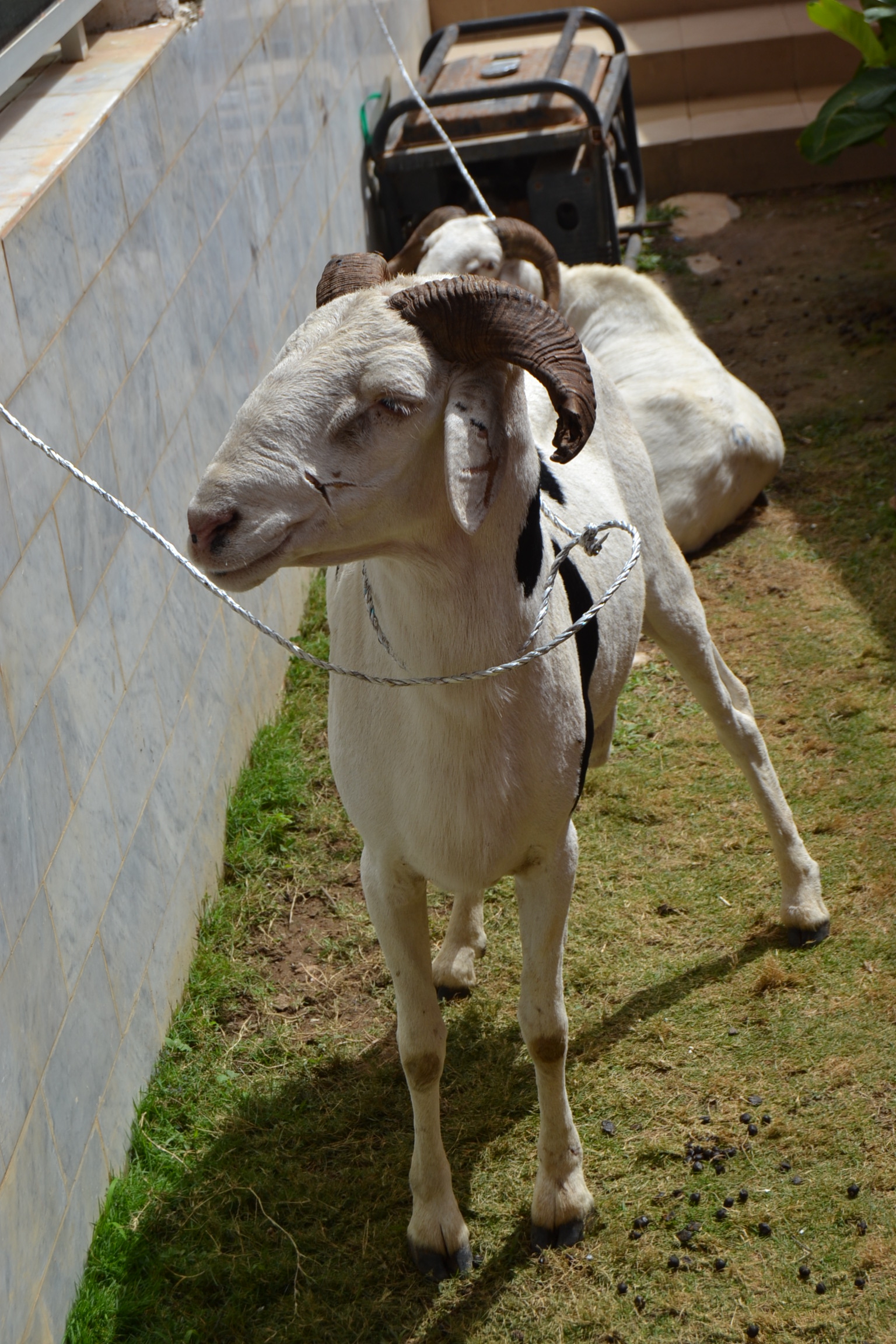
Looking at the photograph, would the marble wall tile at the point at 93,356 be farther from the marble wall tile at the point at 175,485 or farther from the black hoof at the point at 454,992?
the black hoof at the point at 454,992

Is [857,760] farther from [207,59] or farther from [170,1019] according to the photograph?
[207,59]

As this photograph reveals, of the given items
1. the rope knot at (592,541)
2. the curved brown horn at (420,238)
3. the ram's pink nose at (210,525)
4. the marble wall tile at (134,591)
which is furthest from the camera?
the curved brown horn at (420,238)

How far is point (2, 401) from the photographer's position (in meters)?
3.08

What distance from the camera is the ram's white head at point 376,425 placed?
7.09 feet

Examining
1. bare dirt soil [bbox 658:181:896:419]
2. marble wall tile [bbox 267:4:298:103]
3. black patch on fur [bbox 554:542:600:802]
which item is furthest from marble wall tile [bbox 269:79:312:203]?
black patch on fur [bbox 554:542:600:802]

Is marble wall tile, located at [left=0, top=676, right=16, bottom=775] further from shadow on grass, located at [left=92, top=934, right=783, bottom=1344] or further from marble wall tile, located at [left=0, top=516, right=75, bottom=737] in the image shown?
shadow on grass, located at [left=92, top=934, right=783, bottom=1344]

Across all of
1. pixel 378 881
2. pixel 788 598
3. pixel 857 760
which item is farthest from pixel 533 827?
pixel 788 598

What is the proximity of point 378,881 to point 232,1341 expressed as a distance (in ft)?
3.84

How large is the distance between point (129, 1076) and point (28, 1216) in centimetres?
73

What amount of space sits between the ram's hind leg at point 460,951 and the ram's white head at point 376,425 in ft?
6.24

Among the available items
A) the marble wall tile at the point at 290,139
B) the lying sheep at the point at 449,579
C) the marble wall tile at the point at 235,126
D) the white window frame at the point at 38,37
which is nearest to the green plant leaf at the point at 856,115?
the marble wall tile at the point at 290,139

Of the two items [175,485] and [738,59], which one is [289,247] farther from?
[738,59]

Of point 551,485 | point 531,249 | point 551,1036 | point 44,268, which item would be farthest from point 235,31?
point 551,1036

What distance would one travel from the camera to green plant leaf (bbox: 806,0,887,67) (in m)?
7.70
